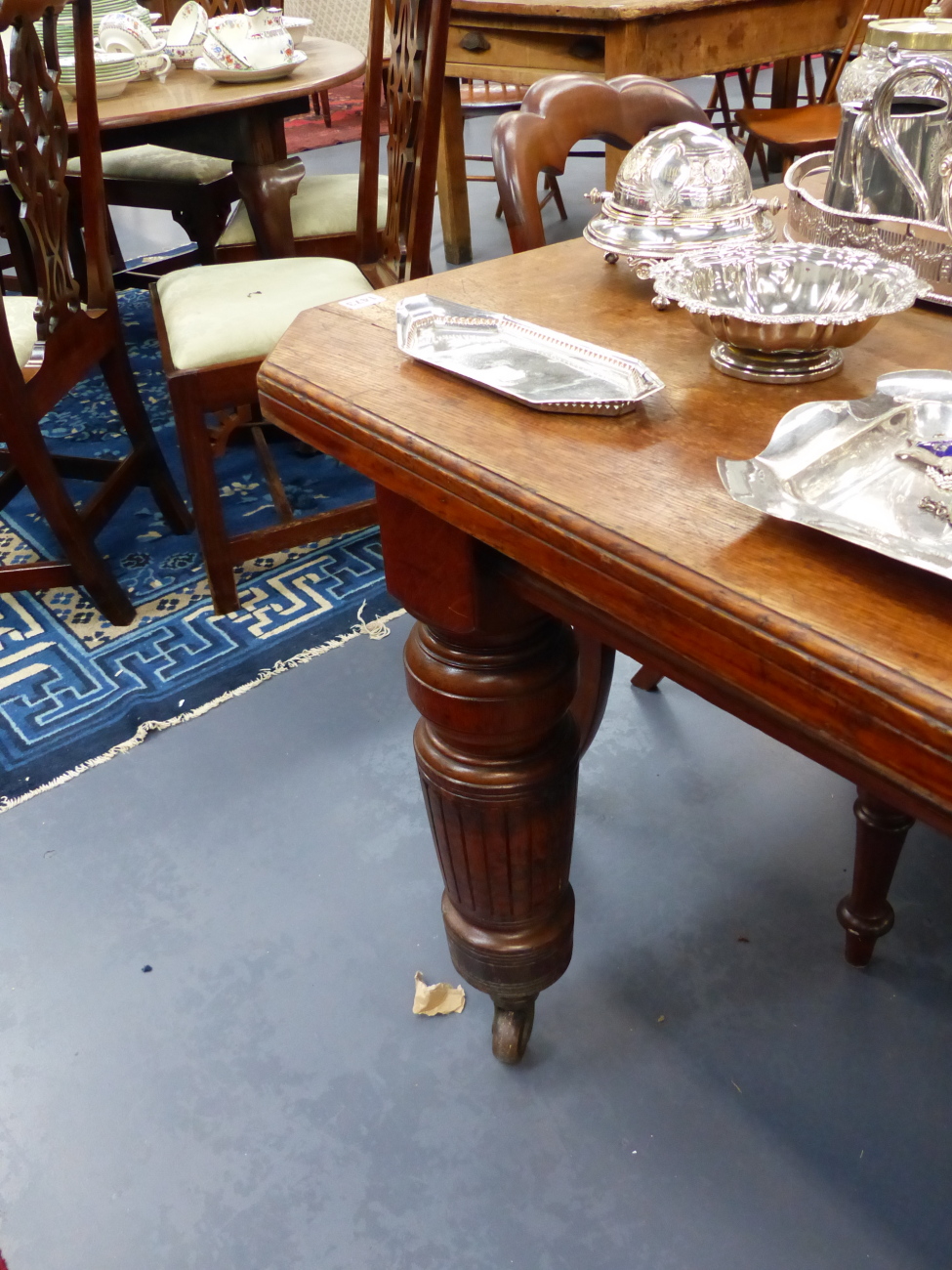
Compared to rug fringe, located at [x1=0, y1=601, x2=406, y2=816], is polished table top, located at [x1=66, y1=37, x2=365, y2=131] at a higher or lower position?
higher

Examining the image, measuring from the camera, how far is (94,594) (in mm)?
1644

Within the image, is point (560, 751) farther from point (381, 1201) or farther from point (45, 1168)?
point (45, 1168)

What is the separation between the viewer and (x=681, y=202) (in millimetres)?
689

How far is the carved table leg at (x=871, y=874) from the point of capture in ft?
3.06

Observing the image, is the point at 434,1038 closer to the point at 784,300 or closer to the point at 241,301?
the point at 784,300

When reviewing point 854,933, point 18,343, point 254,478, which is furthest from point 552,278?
point 254,478

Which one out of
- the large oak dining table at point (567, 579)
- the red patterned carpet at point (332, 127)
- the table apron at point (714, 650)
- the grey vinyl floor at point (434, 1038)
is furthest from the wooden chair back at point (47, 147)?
the red patterned carpet at point (332, 127)

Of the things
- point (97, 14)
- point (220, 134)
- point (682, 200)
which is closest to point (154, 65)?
point (97, 14)

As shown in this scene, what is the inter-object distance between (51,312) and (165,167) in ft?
3.62

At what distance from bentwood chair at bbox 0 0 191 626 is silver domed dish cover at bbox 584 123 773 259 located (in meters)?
1.02

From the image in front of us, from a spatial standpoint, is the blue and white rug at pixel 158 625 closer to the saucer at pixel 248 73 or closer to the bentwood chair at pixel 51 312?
the bentwood chair at pixel 51 312

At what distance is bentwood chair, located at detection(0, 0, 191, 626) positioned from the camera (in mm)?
1388

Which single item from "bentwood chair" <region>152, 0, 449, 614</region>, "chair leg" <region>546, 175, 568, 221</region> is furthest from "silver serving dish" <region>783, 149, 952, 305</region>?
"chair leg" <region>546, 175, 568, 221</region>

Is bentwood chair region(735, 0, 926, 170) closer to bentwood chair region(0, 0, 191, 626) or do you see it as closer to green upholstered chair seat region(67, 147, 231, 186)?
green upholstered chair seat region(67, 147, 231, 186)
